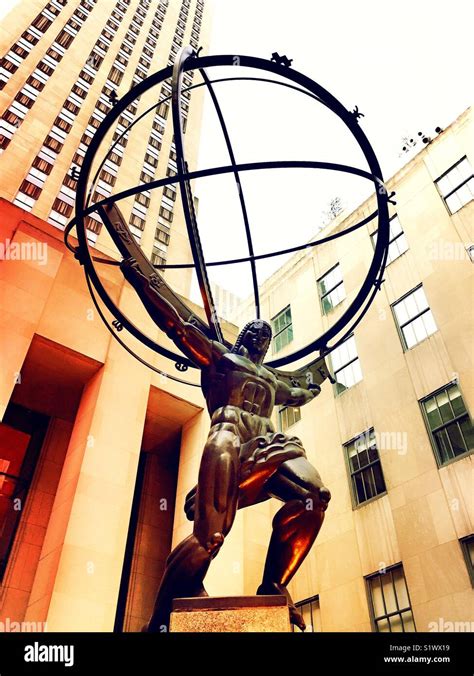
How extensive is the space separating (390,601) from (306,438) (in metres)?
5.79

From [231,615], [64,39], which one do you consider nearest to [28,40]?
[64,39]

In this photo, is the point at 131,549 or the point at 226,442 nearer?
the point at 226,442

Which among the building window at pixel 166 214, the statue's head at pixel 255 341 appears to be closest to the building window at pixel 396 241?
the statue's head at pixel 255 341

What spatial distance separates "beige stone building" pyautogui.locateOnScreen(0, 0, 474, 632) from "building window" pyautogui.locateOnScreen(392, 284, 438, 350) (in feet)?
0.14

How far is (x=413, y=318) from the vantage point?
14.1 metres

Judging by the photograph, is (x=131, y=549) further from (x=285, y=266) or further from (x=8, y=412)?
(x=285, y=266)

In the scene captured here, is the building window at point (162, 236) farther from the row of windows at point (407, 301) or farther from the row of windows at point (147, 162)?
the row of windows at point (407, 301)

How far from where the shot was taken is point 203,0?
4962cm

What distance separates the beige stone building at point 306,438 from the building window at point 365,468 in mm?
46

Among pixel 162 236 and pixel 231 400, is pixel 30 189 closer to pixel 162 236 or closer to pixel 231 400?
pixel 162 236

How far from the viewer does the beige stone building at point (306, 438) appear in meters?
10.9

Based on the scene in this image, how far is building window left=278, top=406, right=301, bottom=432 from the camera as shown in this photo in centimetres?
1717

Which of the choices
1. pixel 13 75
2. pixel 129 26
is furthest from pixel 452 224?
pixel 129 26

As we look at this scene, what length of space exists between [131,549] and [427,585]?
31.7 ft
